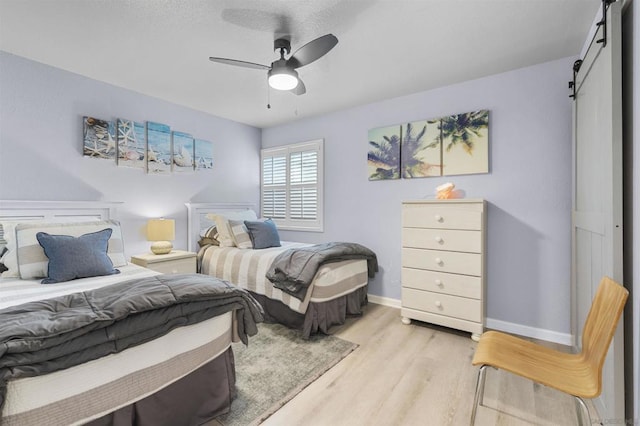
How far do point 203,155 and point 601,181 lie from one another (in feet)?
12.5

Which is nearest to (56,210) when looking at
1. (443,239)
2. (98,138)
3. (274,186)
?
(98,138)

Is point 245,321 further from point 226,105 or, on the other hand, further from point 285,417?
point 226,105

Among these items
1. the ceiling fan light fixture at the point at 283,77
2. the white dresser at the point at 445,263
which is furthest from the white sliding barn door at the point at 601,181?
the ceiling fan light fixture at the point at 283,77

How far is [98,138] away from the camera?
2.92 meters

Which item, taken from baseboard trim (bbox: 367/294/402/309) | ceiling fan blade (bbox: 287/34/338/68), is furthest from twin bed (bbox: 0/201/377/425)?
baseboard trim (bbox: 367/294/402/309)

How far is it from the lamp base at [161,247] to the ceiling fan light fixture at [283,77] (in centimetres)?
205

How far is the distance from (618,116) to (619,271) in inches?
27.4

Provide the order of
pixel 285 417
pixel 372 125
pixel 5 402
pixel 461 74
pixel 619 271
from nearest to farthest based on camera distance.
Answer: pixel 5 402
pixel 619 271
pixel 285 417
pixel 461 74
pixel 372 125

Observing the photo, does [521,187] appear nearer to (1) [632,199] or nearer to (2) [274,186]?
(1) [632,199]

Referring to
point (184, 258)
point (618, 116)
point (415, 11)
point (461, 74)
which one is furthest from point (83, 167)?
point (618, 116)

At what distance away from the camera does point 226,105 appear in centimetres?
360

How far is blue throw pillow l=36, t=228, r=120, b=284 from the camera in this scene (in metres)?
1.98

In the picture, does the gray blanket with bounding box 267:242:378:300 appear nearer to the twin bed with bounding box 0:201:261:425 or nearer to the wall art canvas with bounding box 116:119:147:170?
the twin bed with bounding box 0:201:261:425

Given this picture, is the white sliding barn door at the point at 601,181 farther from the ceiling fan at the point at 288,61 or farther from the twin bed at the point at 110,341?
the twin bed at the point at 110,341
